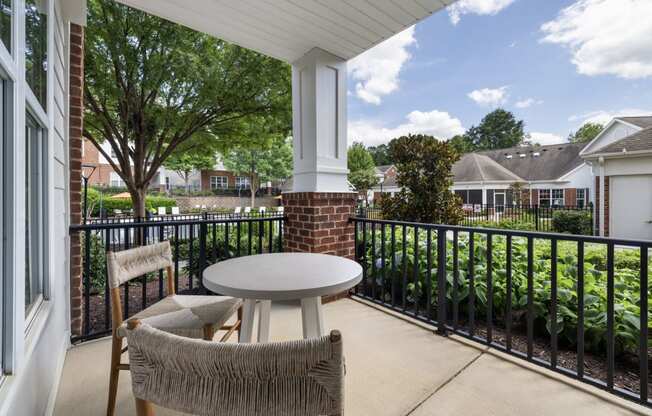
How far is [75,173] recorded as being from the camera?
221 cm

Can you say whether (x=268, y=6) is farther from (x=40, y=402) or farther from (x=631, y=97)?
(x=631, y=97)

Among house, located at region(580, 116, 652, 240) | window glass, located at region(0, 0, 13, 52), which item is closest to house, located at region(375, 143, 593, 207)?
house, located at region(580, 116, 652, 240)

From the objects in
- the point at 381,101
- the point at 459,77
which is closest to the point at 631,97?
the point at 459,77

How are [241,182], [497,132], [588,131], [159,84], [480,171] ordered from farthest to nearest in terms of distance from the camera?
[497,132], [588,131], [241,182], [480,171], [159,84]

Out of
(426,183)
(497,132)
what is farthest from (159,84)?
(497,132)

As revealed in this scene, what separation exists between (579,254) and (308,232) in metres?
2.01

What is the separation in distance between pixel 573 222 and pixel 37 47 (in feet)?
39.3

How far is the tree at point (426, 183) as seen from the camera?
5.23m

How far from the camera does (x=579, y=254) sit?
168 cm

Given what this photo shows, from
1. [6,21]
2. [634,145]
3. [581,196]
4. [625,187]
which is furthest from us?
[581,196]

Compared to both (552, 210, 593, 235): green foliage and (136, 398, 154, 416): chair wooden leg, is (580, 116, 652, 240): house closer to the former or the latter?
(552, 210, 593, 235): green foliage

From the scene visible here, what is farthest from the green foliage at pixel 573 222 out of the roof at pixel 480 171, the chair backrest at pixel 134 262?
the chair backrest at pixel 134 262

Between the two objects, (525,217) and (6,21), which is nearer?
(6,21)

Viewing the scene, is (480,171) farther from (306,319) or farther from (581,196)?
(306,319)
